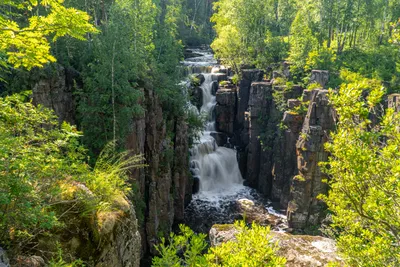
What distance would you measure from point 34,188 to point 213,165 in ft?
81.3

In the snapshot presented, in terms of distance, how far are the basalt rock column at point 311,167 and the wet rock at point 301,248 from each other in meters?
15.4

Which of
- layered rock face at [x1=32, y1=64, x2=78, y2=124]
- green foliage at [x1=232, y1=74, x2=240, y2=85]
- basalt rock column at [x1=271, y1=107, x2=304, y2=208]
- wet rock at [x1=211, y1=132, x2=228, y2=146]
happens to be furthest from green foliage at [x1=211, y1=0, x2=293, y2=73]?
layered rock face at [x1=32, y1=64, x2=78, y2=124]

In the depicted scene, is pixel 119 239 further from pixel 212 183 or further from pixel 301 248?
pixel 212 183

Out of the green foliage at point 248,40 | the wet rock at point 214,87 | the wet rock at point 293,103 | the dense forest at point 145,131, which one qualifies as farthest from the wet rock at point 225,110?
the wet rock at point 293,103

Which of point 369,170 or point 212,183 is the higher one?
point 369,170

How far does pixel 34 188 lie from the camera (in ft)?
15.6

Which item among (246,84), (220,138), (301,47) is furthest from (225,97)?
(301,47)

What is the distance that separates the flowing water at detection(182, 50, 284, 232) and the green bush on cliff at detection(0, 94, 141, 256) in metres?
18.1

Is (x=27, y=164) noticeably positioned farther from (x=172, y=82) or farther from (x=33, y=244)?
(x=172, y=82)

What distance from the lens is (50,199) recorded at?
5.01 meters

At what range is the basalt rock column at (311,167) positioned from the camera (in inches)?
849

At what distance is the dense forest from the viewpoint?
14.6 feet

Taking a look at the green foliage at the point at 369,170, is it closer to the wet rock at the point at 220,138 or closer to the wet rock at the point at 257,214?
the wet rock at the point at 257,214

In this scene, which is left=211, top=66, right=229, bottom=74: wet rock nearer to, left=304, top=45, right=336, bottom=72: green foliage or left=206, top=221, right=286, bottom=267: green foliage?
left=304, top=45, right=336, bottom=72: green foliage
